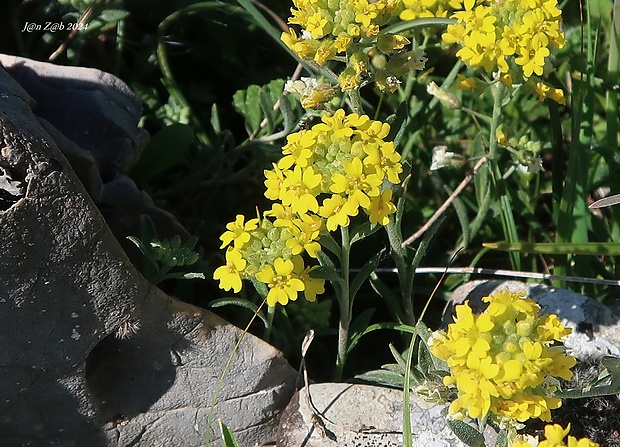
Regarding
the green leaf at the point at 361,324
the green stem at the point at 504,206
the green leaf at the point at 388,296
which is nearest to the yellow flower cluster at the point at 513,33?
the green stem at the point at 504,206

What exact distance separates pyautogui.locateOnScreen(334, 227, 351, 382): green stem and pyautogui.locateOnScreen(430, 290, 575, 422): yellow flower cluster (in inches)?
18.1

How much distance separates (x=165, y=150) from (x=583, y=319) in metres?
1.76

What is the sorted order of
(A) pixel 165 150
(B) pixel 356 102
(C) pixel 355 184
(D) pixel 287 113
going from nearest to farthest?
(C) pixel 355 184
(B) pixel 356 102
(D) pixel 287 113
(A) pixel 165 150

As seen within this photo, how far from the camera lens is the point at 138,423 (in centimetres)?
258

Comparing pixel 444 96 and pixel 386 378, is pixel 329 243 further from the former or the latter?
pixel 444 96

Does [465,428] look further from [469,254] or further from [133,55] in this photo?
[133,55]

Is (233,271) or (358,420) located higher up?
(233,271)

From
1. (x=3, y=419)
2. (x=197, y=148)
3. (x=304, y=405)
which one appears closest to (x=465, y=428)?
(x=304, y=405)

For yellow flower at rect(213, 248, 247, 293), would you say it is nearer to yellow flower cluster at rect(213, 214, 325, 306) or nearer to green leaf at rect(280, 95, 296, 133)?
yellow flower cluster at rect(213, 214, 325, 306)

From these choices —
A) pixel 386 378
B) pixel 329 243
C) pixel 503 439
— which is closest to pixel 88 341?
pixel 329 243

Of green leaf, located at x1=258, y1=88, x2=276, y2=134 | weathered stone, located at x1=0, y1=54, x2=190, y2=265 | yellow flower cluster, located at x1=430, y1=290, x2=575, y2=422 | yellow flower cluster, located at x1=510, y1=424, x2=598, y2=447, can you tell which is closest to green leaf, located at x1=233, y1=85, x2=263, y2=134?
green leaf, located at x1=258, y1=88, x2=276, y2=134

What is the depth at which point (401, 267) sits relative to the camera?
2689 millimetres

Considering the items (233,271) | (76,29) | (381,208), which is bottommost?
(233,271)

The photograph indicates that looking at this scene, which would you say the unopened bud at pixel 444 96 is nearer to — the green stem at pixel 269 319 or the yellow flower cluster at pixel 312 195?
the yellow flower cluster at pixel 312 195
